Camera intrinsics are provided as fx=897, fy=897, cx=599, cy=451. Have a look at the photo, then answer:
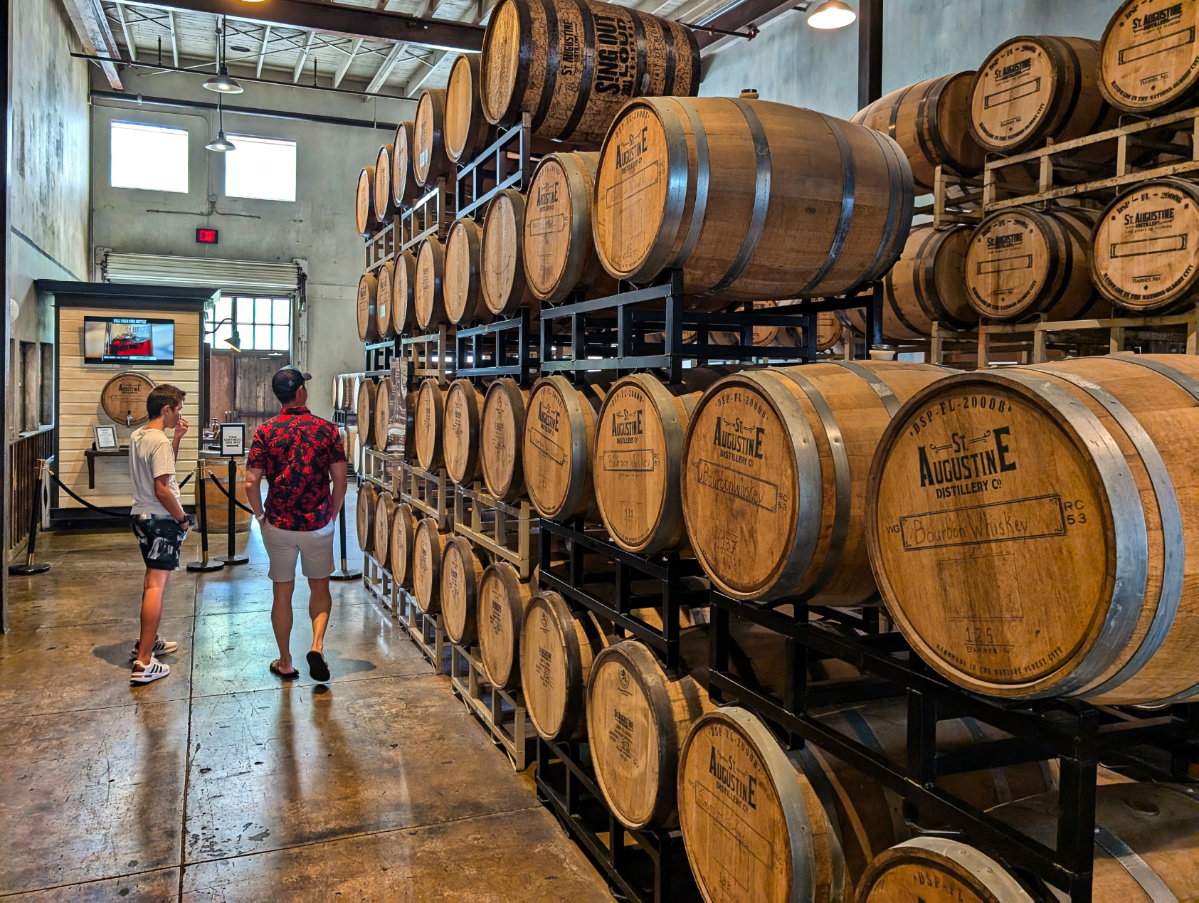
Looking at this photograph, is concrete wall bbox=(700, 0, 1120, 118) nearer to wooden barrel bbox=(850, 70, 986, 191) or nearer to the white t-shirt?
wooden barrel bbox=(850, 70, 986, 191)

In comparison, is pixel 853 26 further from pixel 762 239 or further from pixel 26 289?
pixel 26 289

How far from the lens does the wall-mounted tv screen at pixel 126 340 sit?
465 inches

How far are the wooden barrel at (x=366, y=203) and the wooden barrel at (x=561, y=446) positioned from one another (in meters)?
5.12

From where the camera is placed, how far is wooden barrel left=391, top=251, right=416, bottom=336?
6559 millimetres

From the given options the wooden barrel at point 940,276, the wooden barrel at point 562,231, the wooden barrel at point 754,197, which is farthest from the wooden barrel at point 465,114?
the wooden barrel at point 940,276

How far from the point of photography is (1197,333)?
Answer: 4344 millimetres

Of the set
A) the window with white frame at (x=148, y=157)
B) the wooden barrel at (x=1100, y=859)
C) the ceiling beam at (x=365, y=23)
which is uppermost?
the window with white frame at (x=148, y=157)

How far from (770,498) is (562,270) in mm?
1902

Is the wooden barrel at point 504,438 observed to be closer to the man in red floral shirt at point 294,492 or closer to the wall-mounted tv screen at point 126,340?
the man in red floral shirt at point 294,492

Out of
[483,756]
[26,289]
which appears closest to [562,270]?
[483,756]

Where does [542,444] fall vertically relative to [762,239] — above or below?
below

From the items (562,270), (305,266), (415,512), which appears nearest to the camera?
(562,270)

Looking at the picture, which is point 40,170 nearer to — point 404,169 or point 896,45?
point 404,169

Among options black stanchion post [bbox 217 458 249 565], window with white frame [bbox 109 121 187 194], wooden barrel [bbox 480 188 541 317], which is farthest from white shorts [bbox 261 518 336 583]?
window with white frame [bbox 109 121 187 194]
